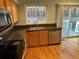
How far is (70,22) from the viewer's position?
18.3 ft

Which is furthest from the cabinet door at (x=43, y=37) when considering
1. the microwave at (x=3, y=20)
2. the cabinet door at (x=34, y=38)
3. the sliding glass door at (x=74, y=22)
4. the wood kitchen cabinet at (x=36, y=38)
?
the microwave at (x=3, y=20)

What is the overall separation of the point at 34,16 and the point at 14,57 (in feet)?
13.0

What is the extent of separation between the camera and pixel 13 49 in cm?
115

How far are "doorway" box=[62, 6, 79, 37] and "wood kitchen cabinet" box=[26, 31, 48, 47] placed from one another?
6.06ft

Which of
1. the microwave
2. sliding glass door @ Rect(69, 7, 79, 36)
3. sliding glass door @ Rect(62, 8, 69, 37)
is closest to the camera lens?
the microwave

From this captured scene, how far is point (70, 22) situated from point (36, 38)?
2.64 metres

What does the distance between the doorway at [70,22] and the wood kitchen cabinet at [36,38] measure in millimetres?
1847

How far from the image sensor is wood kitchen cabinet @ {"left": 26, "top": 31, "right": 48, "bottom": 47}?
4.01 meters

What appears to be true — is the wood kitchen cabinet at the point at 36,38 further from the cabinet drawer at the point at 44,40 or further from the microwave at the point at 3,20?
the microwave at the point at 3,20

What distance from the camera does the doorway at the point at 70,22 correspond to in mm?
5328

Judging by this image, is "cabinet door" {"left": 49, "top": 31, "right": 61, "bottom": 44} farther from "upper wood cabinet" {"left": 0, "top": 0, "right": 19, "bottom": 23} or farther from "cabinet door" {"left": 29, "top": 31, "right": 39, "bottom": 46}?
"upper wood cabinet" {"left": 0, "top": 0, "right": 19, "bottom": 23}

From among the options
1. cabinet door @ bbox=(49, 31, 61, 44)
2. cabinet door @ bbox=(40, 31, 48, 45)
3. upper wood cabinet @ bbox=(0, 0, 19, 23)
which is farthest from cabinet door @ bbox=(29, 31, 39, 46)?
upper wood cabinet @ bbox=(0, 0, 19, 23)

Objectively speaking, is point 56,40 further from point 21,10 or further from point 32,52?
point 21,10

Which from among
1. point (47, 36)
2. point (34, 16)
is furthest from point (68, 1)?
point (47, 36)
